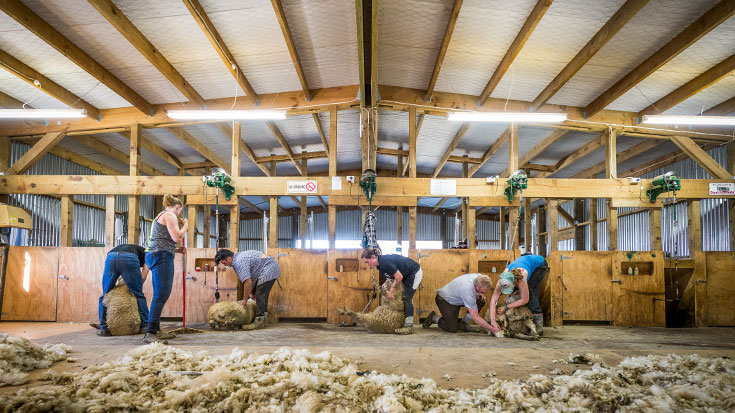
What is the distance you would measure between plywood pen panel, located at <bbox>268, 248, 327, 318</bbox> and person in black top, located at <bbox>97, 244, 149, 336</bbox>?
2283 mm

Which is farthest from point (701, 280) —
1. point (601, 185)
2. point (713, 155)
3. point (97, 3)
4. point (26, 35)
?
point (26, 35)

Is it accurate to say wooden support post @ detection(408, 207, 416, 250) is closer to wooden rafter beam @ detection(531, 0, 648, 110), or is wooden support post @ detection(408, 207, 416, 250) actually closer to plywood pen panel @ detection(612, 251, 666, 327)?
wooden rafter beam @ detection(531, 0, 648, 110)

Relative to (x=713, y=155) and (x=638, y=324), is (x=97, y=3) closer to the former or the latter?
(x=638, y=324)

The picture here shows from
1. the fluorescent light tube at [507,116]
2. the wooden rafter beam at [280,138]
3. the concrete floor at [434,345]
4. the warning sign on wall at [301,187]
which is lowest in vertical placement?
the concrete floor at [434,345]

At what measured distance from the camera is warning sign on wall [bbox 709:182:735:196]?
27.0ft

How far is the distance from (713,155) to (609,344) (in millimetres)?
6802

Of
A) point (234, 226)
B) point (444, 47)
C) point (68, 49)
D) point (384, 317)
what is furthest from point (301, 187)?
point (68, 49)

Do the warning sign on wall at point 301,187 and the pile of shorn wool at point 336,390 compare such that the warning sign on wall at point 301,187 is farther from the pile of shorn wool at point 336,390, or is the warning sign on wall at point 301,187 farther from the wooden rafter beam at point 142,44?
the pile of shorn wool at point 336,390

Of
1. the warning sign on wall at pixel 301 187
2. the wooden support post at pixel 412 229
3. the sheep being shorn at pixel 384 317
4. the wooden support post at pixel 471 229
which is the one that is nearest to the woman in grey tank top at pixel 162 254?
the sheep being shorn at pixel 384 317

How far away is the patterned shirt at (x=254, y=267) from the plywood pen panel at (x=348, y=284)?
1.12 m

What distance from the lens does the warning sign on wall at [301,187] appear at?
8.15 meters

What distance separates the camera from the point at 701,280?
7820 millimetres

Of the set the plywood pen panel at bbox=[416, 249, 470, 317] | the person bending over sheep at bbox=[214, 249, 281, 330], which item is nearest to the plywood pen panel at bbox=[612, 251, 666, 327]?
the plywood pen panel at bbox=[416, 249, 470, 317]

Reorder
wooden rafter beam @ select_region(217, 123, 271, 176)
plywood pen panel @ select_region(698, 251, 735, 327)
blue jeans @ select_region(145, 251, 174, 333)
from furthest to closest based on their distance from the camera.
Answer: wooden rafter beam @ select_region(217, 123, 271, 176), plywood pen panel @ select_region(698, 251, 735, 327), blue jeans @ select_region(145, 251, 174, 333)
